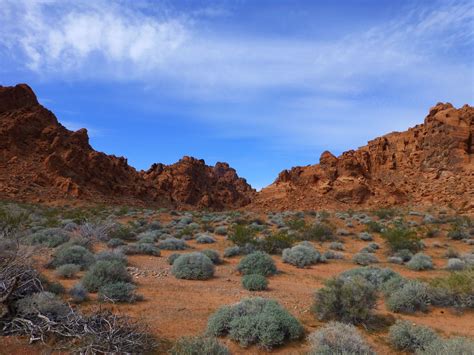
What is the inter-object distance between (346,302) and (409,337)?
1280mm

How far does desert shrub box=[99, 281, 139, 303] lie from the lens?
7.81m

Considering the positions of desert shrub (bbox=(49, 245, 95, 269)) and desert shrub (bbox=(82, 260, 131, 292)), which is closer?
desert shrub (bbox=(82, 260, 131, 292))

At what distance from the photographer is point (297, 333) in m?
6.18

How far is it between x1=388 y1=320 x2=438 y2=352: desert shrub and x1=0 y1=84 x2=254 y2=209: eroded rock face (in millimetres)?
40081

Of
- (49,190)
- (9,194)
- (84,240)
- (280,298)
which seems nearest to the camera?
(280,298)

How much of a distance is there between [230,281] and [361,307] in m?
4.37

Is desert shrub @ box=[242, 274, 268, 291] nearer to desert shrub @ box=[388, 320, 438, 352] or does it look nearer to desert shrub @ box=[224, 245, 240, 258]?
desert shrub @ box=[388, 320, 438, 352]

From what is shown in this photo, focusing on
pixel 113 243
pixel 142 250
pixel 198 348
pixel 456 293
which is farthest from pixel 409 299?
pixel 113 243

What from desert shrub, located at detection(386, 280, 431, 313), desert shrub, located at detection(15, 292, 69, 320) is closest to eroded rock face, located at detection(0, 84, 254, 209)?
desert shrub, located at detection(15, 292, 69, 320)

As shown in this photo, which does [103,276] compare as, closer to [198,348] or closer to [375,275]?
[198,348]

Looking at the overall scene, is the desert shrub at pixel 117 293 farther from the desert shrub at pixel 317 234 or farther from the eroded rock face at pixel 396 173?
the eroded rock face at pixel 396 173

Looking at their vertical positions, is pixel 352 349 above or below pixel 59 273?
below

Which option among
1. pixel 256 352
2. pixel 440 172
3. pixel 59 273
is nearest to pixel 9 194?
pixel 59 273

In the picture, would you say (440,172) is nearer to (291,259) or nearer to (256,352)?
(291,259)
